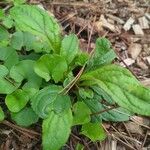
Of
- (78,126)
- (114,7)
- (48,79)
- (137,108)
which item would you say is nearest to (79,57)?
(48,79)

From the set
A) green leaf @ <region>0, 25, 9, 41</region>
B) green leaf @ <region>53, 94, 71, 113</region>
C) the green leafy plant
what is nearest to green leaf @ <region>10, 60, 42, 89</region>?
the green leafy plant

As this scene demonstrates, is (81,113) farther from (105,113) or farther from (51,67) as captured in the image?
(51,67)

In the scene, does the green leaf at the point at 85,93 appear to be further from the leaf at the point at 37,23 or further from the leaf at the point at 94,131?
the leaf at the point at 37,23

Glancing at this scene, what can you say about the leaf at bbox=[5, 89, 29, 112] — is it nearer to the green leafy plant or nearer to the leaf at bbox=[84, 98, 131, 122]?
the green leafy plant

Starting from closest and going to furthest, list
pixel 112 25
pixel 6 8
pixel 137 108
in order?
pixel 137 108
pixel 6 8
pixel 112 25

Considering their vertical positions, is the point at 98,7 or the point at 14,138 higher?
the point at 98,7

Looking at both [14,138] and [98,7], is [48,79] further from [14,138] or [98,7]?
[98,7]

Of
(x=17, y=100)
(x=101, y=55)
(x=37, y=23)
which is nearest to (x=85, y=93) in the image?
(x=101, y=55)
